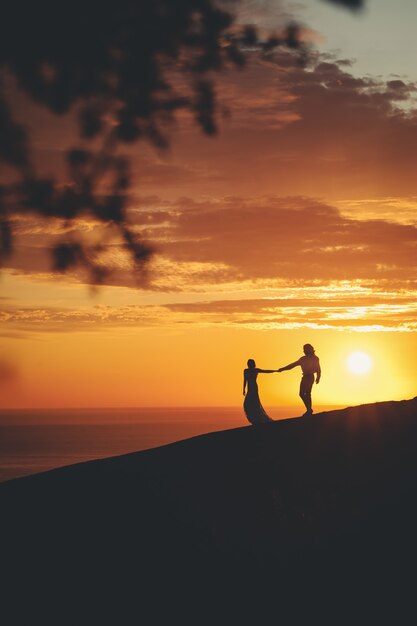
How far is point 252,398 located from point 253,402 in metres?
0.14

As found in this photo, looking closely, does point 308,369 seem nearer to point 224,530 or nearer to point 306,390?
→ point 306,390

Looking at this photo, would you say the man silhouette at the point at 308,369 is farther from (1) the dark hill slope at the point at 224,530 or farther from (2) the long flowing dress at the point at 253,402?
(1) the dark hill slope at the point at 224,530

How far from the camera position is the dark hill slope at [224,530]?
52.4 feet

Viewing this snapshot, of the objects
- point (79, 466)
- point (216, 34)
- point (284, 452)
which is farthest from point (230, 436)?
point (216, 34)

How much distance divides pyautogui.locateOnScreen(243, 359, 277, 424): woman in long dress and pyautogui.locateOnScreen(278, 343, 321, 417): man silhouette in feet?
2.76

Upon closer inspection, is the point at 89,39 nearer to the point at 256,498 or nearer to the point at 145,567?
the point at 145,567

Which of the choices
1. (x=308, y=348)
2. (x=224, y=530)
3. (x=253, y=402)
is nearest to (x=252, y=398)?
(x=253, y=402)

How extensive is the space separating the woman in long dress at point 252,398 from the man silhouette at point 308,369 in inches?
33.1

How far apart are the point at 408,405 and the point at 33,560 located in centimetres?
1282

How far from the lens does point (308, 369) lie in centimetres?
2622

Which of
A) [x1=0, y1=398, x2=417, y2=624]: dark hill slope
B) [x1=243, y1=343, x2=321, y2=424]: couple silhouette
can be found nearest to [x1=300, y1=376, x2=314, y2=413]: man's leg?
[x1=243, y1=343, x2=321, y2=424]: couple silhouette

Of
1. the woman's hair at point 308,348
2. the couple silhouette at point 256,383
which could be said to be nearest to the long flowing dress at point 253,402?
the couple silhouette at point 256,383

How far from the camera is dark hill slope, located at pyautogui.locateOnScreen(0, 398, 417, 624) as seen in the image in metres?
16.0

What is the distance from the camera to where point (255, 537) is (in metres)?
18.1
